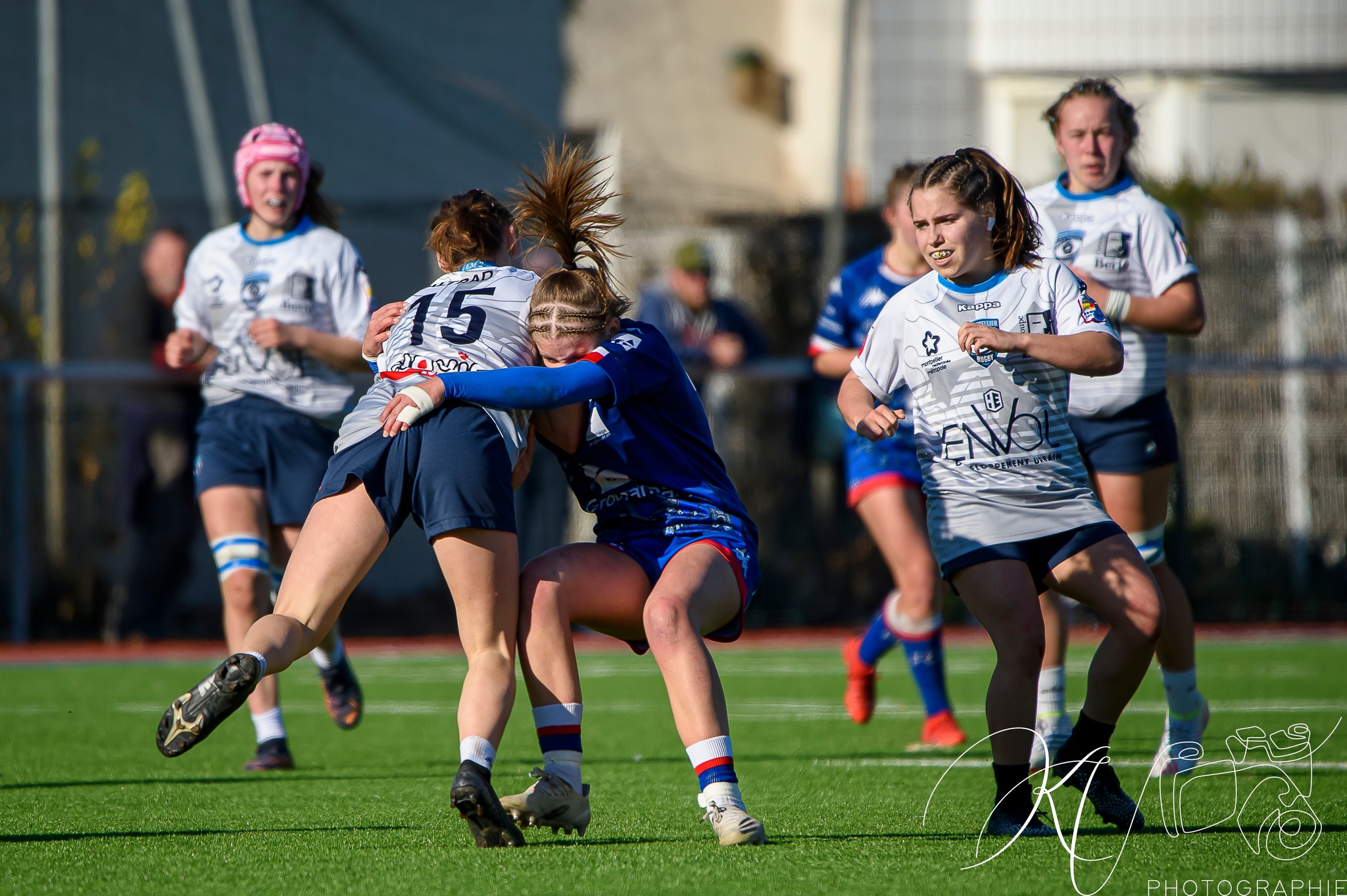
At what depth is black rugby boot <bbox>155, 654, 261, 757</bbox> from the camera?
3.58 metres

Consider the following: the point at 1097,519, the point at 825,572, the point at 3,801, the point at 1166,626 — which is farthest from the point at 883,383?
the point at 825,572

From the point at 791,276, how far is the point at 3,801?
8681 millimetres

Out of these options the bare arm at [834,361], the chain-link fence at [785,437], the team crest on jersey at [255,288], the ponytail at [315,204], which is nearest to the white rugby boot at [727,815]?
the bare arm at [834,361]

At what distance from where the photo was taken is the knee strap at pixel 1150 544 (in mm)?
5230

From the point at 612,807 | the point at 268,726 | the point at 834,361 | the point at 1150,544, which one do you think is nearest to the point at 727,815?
the point at 612,807

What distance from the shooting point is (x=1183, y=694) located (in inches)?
202

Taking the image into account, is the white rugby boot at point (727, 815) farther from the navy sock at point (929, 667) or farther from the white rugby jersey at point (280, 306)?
the white rugby jersey at point (280, 306)

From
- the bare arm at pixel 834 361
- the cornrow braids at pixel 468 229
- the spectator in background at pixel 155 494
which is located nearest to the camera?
the cornrow braids at pixel 468 229

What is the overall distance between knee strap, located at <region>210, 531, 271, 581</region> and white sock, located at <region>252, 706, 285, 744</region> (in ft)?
1.65

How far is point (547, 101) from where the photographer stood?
15.8 m

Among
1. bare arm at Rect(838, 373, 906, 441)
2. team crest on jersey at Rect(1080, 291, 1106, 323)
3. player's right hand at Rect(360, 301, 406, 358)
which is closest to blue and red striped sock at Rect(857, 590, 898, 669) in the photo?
bare arm at Rect(838, 373, 906, 441)

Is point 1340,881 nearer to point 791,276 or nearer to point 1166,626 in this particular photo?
point 1166,626

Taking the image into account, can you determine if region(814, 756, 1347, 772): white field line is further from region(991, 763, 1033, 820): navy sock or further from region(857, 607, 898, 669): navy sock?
region(991, 763, 1033, 820): navy sock

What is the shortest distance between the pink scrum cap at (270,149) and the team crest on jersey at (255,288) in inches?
11.2
